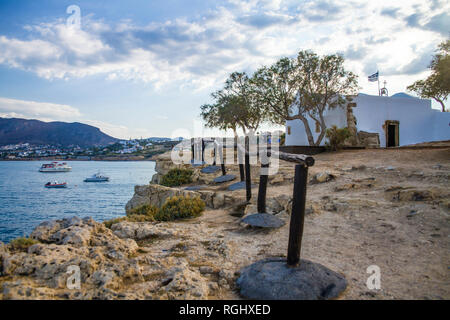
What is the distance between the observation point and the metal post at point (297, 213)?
3.77 meters

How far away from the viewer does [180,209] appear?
8641mm

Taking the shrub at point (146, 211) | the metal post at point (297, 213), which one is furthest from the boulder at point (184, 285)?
the shrub at point (146, 211)

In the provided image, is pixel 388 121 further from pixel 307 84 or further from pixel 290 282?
pixel 290 282

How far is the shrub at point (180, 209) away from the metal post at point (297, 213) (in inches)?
203

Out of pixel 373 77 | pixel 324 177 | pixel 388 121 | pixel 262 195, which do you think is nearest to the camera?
pixel 262 195

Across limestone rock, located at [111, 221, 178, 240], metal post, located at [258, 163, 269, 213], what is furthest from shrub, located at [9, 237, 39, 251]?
metal post, located at [258, 163, 269, 213]

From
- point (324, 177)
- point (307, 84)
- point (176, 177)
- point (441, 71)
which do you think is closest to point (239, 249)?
point (324, 177)

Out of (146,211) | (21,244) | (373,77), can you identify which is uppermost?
(373,77)

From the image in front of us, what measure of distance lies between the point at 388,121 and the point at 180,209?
19.6 meters

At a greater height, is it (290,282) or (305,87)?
(305,87)

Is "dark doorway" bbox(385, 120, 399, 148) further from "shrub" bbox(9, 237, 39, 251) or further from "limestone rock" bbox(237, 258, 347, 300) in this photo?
"shrub" bbox(9, 237, 39, 251)

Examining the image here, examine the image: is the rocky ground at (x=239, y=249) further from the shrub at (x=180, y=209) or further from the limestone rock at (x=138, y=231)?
the shrub at (x=180, y=209)
